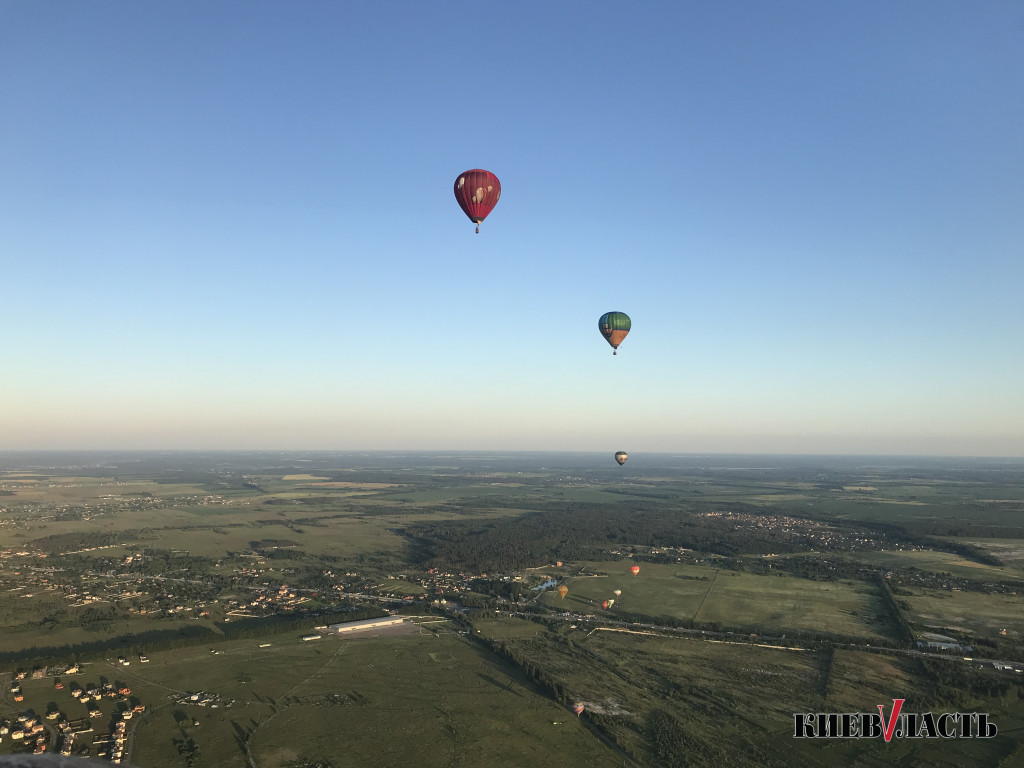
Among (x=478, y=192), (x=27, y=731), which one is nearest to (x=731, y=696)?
(x=478, y=192)

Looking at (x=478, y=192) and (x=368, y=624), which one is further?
(x=368, y=624)

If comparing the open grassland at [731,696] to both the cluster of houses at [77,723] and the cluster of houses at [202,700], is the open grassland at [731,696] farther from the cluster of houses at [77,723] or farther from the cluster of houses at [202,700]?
the cluster of houses at [77,723]

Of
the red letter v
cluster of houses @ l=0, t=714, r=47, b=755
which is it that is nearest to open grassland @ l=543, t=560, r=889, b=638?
the red letter v

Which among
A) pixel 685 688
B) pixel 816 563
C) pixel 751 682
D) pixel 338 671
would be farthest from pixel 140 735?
pixel 816 563

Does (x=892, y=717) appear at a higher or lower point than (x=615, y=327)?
lower

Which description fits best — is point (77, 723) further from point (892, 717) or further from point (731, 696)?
point (892, 717)

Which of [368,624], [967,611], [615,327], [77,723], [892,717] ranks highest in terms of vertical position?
[615,327]
